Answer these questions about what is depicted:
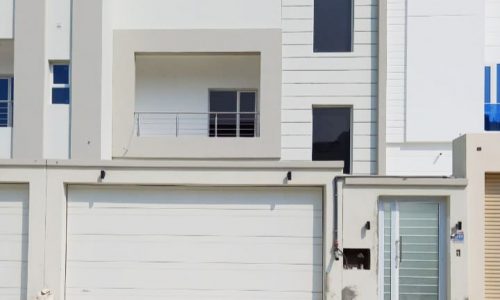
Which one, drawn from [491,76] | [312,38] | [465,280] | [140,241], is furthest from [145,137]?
[491,76]

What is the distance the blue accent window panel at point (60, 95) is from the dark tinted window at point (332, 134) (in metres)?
6.33

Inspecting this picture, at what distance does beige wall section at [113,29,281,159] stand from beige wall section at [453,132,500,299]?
15.5 ft

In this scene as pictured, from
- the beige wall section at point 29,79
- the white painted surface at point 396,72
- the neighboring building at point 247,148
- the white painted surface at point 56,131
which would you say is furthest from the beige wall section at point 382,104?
the beige wall section at point 29,79

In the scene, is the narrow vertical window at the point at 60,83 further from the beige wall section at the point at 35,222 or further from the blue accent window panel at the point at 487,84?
the blue accent window panel at the point at 487,84

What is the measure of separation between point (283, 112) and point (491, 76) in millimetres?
5376

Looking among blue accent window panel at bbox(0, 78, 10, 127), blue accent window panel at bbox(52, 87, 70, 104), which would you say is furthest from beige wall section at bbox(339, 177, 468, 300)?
blue accent window panel at bbox(0, 78, 10, 127)

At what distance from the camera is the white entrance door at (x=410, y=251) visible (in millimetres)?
6793

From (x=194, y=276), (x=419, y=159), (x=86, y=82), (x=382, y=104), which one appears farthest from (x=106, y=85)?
(x=419, y=159)

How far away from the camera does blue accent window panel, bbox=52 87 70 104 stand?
10461mm

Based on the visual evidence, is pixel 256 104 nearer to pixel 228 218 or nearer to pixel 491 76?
pixel 228 218

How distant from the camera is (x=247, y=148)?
34.3 ft

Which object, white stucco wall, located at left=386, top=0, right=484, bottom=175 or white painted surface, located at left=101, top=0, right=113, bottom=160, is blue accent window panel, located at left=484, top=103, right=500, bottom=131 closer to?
white stucco wall, located at left=386, top=0, right=484, bottom=175

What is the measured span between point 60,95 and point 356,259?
26.9ft

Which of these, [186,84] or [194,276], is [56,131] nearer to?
[186,84]
